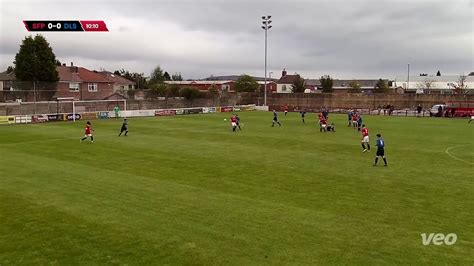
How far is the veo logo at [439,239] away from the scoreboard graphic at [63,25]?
33229 millimetres

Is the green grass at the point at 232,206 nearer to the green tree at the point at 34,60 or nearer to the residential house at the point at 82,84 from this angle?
the green tree at the point at 34,60

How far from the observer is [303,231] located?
11750 millimetres

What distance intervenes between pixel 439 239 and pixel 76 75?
80.6 meters

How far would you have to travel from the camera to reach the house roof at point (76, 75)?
78.8 meters

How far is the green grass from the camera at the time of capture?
10.3 m

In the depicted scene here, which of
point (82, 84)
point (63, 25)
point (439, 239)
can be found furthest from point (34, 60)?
point (439, 239)

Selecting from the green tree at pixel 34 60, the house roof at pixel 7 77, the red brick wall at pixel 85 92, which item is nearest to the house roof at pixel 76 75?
the red brick wall at pixel 85 92

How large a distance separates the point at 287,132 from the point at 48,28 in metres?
22.1

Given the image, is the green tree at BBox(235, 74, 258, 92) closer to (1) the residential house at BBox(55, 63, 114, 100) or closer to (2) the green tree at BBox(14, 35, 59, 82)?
(1) the residential house at BBox(55, 63, 114, 100)

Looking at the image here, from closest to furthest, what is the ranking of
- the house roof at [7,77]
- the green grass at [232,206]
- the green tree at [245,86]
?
the green grass at [232,206] < the house roof at [7,77] < the green tree at [245,86]

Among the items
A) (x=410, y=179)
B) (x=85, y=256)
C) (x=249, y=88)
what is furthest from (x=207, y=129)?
(x=249, y=88)

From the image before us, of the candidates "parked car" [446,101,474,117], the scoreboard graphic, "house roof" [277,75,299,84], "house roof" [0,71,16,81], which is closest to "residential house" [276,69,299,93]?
"house roof" [277,75,299,84]

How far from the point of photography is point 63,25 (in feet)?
122

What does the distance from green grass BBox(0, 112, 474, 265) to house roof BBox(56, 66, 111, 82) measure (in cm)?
5452
